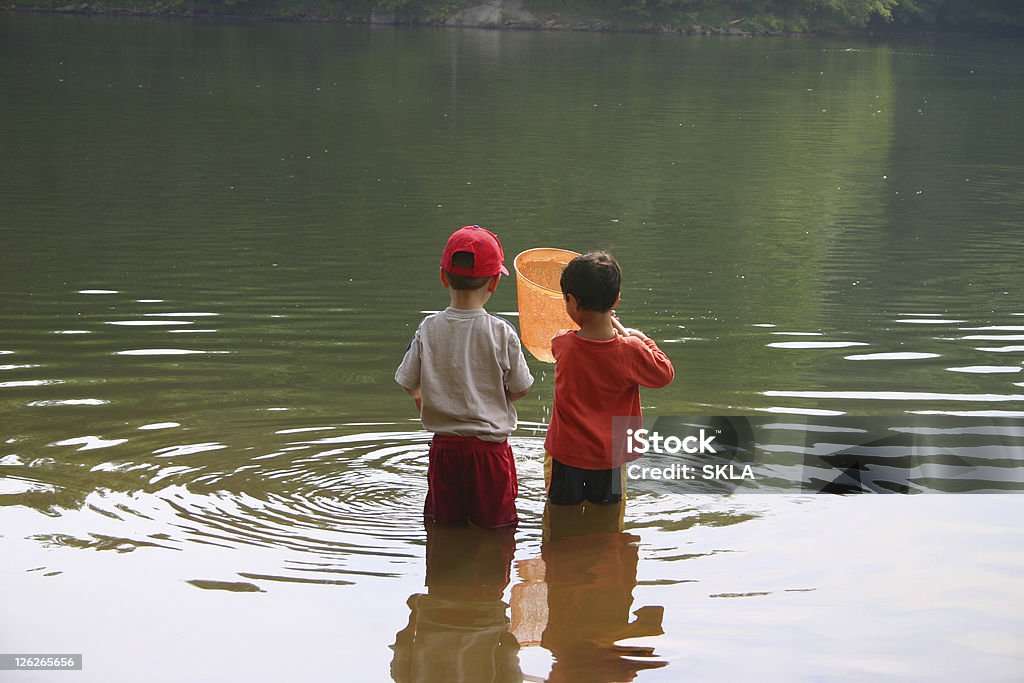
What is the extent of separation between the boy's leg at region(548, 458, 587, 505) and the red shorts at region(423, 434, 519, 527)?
0.15m

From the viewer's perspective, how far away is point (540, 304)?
4.40 metres

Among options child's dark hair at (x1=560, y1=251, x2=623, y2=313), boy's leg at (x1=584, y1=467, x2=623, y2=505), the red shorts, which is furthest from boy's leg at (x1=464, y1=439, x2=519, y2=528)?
child's dark hair at (x1=560, y1=251, x2=623, y2=313)

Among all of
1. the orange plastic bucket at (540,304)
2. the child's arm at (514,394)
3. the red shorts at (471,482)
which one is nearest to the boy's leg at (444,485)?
the red shorts at (471,482)

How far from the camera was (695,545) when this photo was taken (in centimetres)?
434

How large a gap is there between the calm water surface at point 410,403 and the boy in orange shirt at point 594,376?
274 millimetres

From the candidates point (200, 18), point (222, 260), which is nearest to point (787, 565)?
point (222, 260)

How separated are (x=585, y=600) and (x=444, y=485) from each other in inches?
25.8

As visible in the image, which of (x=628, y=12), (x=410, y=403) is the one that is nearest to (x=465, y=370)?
(x=410, y=403)

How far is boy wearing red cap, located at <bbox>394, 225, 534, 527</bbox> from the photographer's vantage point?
393cm

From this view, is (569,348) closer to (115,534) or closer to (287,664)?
(287,664)

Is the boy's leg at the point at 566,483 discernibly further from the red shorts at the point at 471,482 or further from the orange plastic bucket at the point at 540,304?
the orange plastic bucket at the point at 540,304

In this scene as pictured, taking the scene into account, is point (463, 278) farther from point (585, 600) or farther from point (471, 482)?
point (585, 600)

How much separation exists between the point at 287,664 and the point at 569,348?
4.55ft

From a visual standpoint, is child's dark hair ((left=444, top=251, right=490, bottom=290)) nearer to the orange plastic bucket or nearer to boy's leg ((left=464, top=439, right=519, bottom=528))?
the orange plastic bucket
